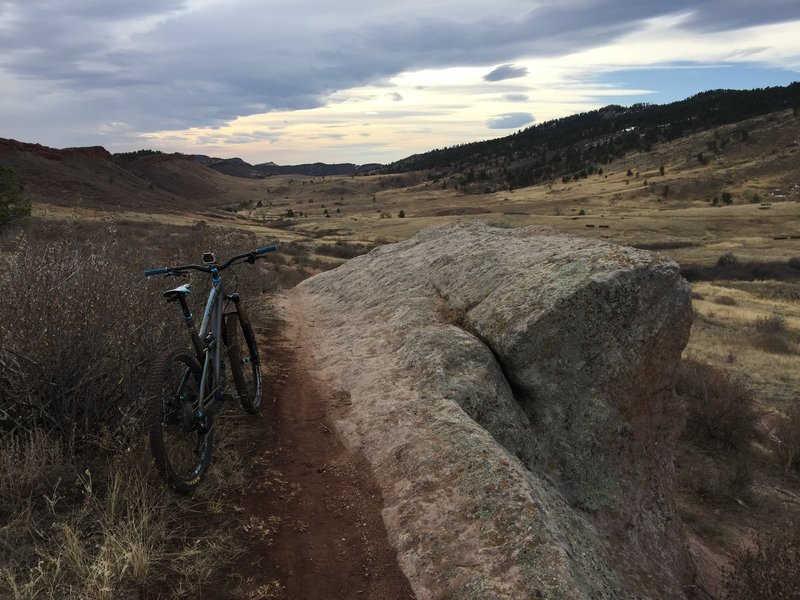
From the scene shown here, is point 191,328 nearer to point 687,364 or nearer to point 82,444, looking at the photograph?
point 82,444

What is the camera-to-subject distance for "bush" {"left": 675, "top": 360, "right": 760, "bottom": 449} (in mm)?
12578

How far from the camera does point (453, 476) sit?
482 centimetres

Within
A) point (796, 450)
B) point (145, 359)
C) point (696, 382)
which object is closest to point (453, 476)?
point (145, 359)

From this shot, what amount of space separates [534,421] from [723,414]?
8.62 m

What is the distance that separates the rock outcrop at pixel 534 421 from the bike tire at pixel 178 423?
1701mm

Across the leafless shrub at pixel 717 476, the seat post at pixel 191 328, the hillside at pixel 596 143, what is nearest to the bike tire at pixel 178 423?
the seat post at pixel 191 328

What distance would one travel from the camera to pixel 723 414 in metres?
12.7

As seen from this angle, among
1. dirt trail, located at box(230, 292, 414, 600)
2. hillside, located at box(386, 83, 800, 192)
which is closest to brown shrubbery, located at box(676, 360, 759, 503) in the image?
dirt trail, located at box(230, 292, 414, 600)

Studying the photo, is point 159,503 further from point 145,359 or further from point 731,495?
point 731,495

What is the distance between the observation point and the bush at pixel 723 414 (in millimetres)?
12578

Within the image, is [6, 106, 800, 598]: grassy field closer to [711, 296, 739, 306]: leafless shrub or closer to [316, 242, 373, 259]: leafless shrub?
[711, 296, 739, 306]: leafless shrub

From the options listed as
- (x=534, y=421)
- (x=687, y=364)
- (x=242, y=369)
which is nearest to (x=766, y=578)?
(x=534, y=421)

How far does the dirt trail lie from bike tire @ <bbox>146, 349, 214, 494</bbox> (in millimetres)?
578

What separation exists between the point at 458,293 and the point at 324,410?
3350 mm
